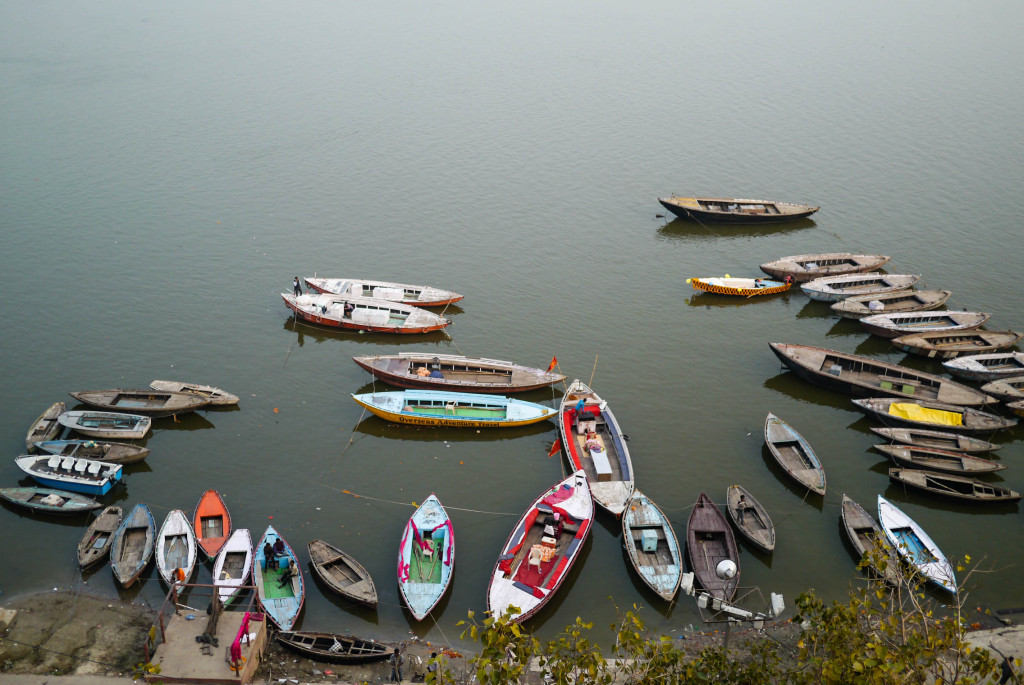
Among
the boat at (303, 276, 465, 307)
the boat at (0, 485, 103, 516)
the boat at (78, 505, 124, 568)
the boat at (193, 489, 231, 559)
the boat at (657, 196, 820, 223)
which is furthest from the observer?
the boat at (657, 196, 820, 223)

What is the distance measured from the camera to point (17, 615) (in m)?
32.0

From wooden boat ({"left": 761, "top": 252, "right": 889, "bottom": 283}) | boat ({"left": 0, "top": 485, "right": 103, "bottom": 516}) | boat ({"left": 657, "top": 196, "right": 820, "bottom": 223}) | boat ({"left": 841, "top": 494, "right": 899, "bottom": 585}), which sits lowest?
boat ({"left": 0, "top": 485, "right": 103, "bottom": 516})

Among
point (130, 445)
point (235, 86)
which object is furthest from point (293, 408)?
point (235, 86)

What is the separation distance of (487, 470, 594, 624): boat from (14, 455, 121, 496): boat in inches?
759

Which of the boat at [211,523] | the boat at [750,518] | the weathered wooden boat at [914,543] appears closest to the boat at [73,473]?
the boat at [211,523]

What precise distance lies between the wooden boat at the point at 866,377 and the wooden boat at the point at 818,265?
10.1 metres

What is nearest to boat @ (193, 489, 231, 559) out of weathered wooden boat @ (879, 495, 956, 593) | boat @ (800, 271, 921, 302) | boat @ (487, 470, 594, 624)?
boat @ (487, 470, 594, 624)

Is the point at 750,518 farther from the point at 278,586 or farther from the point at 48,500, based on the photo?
the point at 48,500

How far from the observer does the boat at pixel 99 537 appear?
3419 cm

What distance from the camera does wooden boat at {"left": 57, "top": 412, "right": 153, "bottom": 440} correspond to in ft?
135

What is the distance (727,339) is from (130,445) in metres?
36.3

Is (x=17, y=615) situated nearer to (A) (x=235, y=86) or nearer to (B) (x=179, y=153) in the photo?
(B) (x=179, y=153)

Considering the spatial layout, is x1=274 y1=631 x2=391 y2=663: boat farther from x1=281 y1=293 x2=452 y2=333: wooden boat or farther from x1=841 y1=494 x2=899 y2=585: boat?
x1=281 y1=293 x2=452 y2=333: wooden boat

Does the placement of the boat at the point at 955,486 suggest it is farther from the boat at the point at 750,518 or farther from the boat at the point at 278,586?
the boat at the point at 278,586
